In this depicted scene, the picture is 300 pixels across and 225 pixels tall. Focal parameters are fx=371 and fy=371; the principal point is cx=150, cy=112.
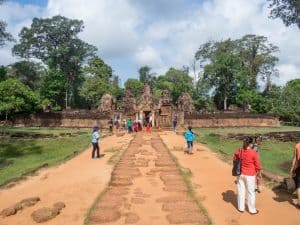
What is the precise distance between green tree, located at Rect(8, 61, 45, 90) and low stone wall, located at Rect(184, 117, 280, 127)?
26.9 metres

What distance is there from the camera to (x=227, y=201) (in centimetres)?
922

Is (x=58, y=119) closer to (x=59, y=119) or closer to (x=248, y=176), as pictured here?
(x=59, y=119)

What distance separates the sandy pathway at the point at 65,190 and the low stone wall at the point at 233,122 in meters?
24.0

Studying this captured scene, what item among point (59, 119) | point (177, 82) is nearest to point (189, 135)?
point (59, 119)

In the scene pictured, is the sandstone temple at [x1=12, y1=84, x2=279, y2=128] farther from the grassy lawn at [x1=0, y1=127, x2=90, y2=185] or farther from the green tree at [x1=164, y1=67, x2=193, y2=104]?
the green tree at [x1=164, y1=67, x2=193, y2=104]

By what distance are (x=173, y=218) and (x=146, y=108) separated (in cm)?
2861

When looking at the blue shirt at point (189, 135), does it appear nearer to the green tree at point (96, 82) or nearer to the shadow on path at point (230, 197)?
the shadow on path at point (230, 197)

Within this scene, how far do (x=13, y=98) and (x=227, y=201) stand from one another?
29.4 metres

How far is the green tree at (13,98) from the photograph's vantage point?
1355 inches

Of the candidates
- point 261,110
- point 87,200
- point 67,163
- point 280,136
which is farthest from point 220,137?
point 261,110

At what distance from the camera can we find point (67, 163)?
15.1 metres

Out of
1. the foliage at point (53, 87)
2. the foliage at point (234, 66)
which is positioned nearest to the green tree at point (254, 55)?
the foliage at point (234, 66)

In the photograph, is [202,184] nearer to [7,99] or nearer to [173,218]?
[173,218]

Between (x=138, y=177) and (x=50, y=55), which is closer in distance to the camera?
(x=138, y=177)
